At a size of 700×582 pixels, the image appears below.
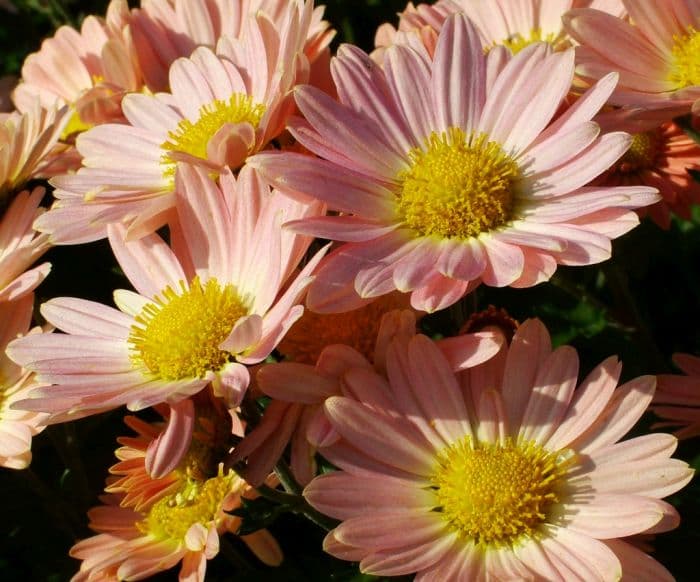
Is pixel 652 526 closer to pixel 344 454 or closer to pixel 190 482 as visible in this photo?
pixel 344 454

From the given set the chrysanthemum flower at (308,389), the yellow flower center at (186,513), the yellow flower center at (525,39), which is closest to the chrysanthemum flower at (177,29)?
Result: the yellow flower center at (525,39)

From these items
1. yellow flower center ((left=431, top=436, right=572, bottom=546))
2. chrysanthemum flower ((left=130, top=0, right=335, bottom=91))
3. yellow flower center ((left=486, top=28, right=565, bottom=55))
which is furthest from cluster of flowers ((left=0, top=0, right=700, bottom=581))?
chrysanthemum flower ((left=130, top=0, right=335, bottom=91))

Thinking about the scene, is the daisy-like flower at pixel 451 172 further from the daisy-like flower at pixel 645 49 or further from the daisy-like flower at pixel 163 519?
the daisy-like flower at pixel 163 519

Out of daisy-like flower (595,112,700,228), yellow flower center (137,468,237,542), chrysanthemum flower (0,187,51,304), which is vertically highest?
daisy-like flower (595,112,700,228)

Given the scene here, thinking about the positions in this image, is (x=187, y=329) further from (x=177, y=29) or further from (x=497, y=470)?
(x=177, y=29)

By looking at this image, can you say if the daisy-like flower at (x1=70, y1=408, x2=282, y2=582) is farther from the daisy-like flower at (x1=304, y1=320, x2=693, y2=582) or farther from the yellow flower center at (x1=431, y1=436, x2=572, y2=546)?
the yellow flower center at (x1=431, y1=436, x2=572, y2=546)

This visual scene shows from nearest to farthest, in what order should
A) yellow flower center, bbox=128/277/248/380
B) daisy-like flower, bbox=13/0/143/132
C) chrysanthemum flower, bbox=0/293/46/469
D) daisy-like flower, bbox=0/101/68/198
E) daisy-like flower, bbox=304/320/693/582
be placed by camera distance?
daisy-like flower, bbox=304/320/693/582, yellow flower center, bbox=128/277/248/380, chrysanthemum flower, bbox=0/293/46/469, daisy-like flower, bbox=0/101/68/198, daisy-like flower, bbox=13/0/143/132

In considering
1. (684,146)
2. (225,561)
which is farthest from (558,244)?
(225,561)
